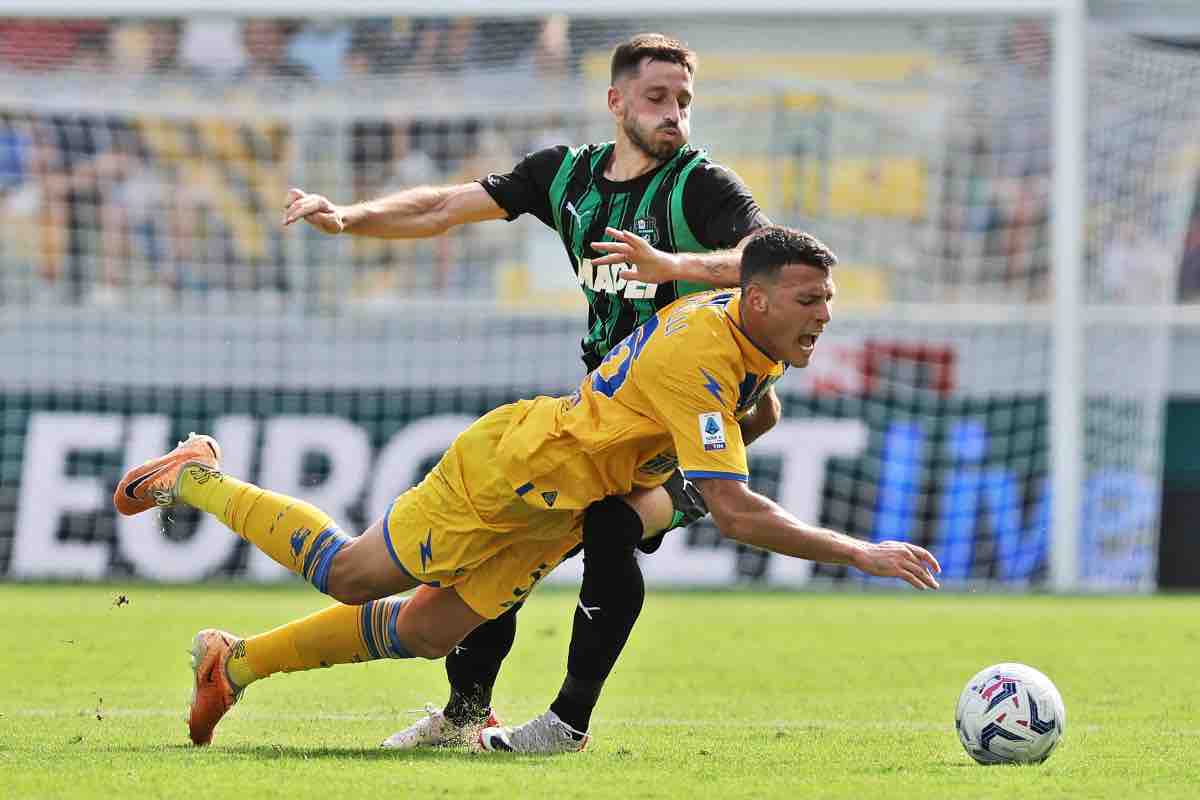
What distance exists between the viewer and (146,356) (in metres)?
13.4

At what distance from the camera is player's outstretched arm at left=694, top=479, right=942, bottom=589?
→ 15.3ft

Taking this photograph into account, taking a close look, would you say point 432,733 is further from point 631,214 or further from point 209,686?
point 631,214

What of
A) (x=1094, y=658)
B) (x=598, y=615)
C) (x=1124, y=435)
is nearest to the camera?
(x=598, y=615)

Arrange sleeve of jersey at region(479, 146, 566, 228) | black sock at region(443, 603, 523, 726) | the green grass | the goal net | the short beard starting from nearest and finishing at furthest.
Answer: the green grass < the short beard < black sock at region(443, 603, 523, 726) < sleeve of jersey at region(479, 146, 566, 228) < the goal net

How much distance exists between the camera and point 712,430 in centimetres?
489

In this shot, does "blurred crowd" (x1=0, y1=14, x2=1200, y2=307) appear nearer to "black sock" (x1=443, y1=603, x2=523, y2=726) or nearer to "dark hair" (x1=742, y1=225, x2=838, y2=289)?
"black sock" (x1=443, y1=603, x2=523, y2=726)

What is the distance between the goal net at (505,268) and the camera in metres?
13.2

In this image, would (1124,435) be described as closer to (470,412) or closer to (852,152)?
(852,152)

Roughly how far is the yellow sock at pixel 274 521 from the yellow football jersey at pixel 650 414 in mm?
675

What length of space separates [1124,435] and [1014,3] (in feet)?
10.9

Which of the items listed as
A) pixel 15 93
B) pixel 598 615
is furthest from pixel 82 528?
pixel 598 615

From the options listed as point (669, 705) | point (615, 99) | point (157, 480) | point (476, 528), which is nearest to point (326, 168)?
point (669, 705)

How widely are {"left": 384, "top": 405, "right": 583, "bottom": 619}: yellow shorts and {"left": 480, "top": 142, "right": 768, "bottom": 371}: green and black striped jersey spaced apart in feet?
1.84

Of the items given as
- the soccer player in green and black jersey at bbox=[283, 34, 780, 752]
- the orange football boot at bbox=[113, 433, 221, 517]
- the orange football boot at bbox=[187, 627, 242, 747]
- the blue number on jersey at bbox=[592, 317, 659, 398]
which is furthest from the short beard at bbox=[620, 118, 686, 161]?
the orange football boot at bbox=[187, 627, 242, 747]
